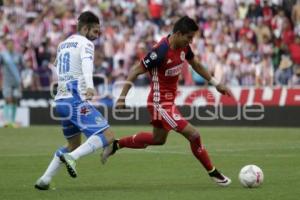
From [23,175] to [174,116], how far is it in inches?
102

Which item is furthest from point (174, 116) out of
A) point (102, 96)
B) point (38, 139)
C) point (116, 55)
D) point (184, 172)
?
point (116, 55)

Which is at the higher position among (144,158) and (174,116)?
(174,116)

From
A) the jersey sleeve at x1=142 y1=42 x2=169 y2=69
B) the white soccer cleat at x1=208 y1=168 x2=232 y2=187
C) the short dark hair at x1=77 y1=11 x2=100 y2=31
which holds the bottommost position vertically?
the white soccer cleat at x1=208 y1=168 x2=232 y2=187

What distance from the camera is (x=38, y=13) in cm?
3064

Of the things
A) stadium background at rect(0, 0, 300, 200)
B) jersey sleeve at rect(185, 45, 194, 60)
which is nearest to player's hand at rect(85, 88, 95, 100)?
jersey sleeve at rect(185, 45, 194, 60)

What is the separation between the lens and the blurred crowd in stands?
26438 mm

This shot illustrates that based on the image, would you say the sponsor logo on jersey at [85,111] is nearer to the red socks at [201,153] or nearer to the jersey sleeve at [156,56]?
the jersey sleeve at [156,56]

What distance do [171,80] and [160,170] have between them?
204cm

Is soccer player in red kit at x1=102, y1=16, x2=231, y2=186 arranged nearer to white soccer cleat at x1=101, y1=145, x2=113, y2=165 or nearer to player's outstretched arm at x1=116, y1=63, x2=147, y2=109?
player's outstretched arm at x1=116, y1=63, x2=147, y2=109

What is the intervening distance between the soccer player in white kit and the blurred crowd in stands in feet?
48.6

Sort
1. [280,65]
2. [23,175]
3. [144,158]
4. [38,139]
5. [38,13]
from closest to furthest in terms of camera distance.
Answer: [23,175] → [144,158] → [38,139] → [280,65] → [38,13]

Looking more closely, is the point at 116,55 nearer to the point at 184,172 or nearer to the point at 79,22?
the point at 184,172

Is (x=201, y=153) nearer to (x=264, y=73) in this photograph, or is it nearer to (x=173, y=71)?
(x=173, y=71)

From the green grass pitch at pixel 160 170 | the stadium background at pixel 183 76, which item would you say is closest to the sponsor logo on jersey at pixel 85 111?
the green grass pitch at pixel 160 170
